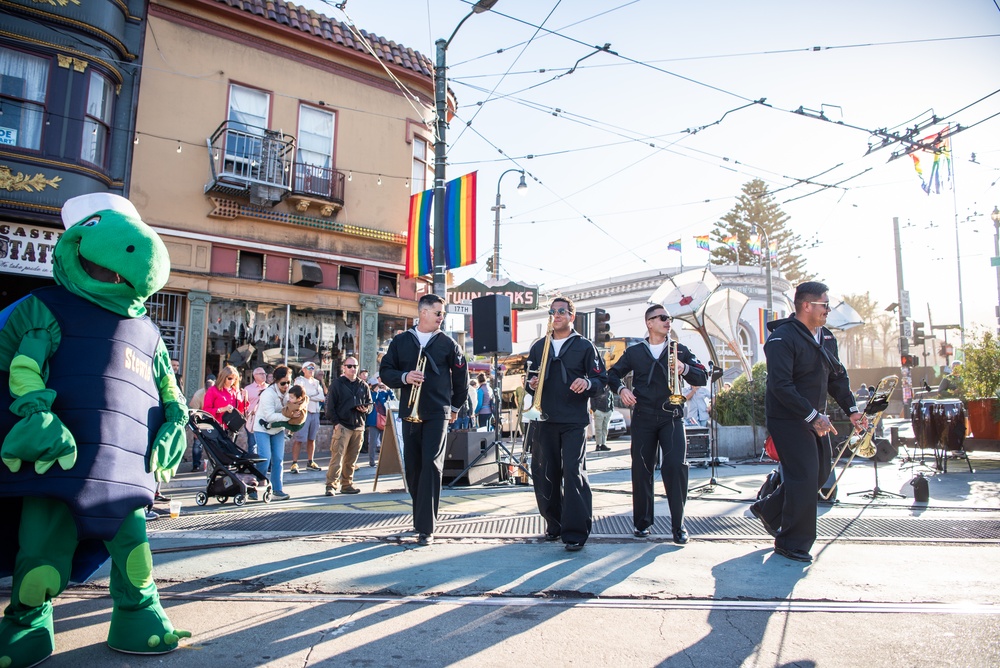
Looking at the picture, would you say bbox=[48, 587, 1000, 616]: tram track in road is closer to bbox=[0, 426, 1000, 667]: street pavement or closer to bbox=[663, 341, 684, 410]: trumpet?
bbox=[0, 426, 1000, 667]: street pavement

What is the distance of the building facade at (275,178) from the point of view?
49.1ft

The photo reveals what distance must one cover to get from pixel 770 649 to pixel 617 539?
2.41 metres

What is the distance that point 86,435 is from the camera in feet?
9.55

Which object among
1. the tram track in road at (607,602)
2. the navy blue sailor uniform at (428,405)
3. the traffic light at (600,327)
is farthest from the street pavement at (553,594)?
the traffic light at (600,327)

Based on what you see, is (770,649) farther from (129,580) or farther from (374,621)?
(129,580)

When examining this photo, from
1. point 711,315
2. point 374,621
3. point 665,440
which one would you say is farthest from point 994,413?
point 374,621

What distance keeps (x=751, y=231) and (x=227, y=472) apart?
43.4m

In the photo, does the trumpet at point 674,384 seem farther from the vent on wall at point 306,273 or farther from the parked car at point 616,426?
the parked car at point 616,426

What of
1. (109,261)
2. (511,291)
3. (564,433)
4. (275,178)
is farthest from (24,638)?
(511,291)

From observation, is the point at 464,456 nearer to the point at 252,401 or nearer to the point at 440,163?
the point at 252,401

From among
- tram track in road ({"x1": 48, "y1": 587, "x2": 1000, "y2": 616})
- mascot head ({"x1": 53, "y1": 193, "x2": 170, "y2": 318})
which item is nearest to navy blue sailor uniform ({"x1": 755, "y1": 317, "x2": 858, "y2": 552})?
tram track in road ({"x1": 48, "y1": 587, "x2": 1000, "y2": 616})

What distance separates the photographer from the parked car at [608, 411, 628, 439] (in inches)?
821

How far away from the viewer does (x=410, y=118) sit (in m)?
18.3

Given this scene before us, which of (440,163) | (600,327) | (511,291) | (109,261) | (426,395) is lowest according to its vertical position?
(426,395)
